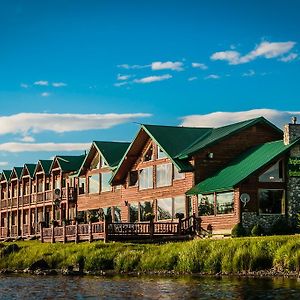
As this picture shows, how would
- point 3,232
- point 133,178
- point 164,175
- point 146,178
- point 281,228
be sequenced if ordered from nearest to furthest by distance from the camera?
point 281,228, point 164,175, point 146,178, point 133,178, point 3,232

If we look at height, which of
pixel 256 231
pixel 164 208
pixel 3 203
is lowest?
pixel 256 231

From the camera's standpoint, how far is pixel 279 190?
48.0 metres

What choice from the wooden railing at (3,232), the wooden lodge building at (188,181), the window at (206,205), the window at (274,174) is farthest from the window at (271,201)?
the wooden railing at (3,232)

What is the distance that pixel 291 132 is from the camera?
4819cm

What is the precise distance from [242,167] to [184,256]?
11.6m

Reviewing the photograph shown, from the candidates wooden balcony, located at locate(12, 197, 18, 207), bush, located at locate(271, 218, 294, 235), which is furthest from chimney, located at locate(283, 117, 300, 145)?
wooden balcony, located at locate(12, 197, 18, 207)

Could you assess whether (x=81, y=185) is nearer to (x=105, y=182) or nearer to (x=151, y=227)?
(x=105, y=182)

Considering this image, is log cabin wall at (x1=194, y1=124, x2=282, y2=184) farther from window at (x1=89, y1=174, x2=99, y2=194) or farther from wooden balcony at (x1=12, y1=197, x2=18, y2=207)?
wooden balcony at (x1=12, y1=197, x2=18, y2=207)

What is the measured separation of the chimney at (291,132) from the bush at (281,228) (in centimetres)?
507

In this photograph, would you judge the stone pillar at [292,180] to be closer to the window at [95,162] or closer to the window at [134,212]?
the window at [134,212]

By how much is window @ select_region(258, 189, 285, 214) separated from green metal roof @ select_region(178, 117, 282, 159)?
20.2 ft

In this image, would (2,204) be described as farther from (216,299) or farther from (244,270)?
(216,299)

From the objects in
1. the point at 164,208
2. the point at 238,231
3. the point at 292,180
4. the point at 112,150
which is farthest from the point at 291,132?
the point at 112,150

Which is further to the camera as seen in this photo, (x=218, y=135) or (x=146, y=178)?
(x=146, y=178)
